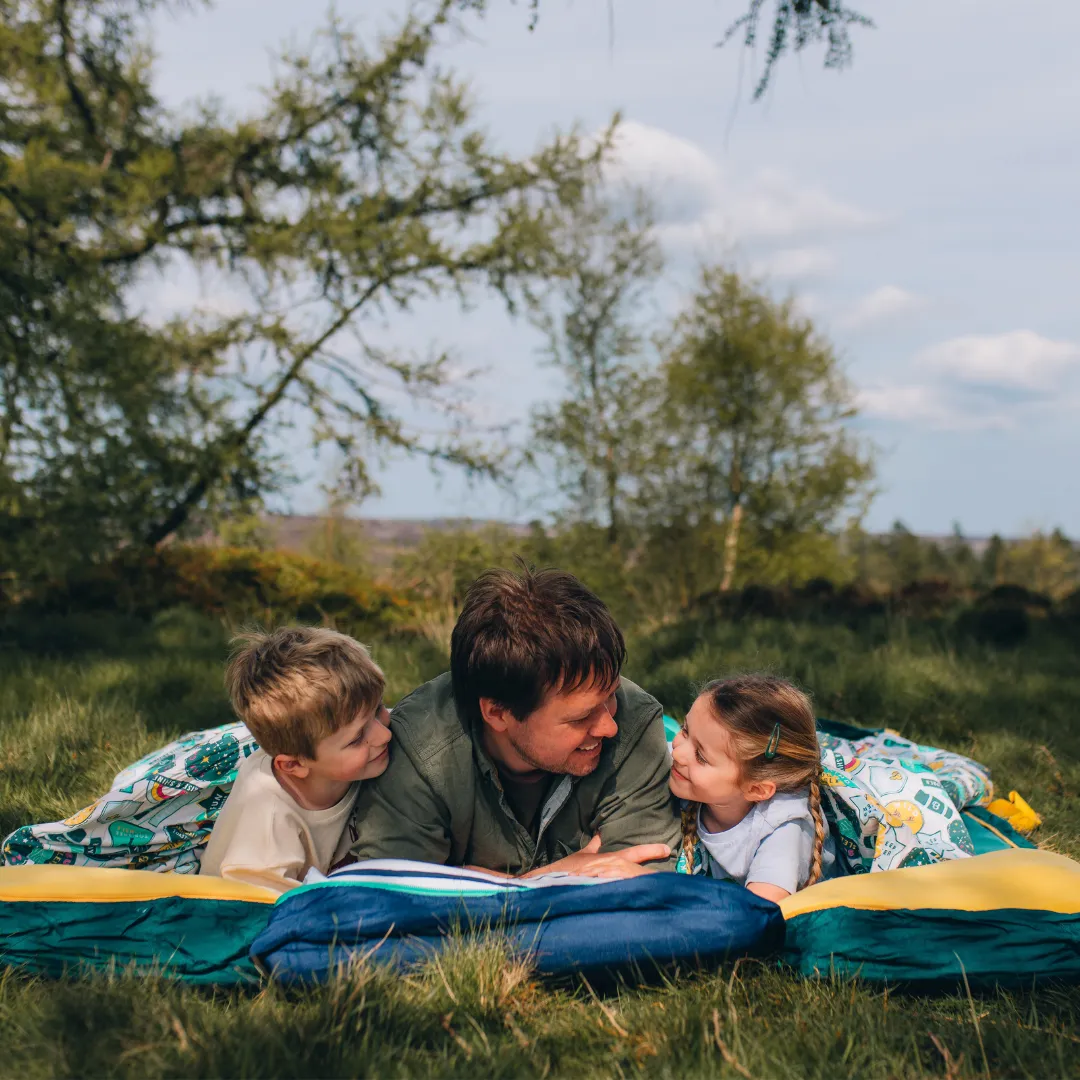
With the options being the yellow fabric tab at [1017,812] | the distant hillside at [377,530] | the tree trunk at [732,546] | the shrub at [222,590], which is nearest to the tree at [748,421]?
the tree trunk at [732,546]

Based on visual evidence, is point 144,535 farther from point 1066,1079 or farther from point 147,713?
point 1066,1079

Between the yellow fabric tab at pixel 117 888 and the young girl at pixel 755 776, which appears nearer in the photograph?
the yellow fabric tab at pixel 117 888

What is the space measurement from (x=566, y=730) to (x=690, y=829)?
0.72 metres

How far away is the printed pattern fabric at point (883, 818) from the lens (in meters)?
3.44

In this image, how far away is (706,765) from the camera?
3262 millimetres

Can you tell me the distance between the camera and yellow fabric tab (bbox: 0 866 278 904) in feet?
9.05

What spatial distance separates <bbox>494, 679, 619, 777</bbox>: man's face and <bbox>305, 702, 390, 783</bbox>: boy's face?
387mm

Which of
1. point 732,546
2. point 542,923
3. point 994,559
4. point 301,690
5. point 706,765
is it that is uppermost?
point 732,546

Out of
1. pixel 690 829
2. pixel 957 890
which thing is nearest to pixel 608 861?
pixel 690 829

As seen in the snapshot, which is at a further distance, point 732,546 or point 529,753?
point 732,546

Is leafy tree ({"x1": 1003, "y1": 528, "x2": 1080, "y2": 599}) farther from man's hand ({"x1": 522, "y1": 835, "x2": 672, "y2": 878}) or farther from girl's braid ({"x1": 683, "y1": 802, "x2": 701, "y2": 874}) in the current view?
man's hand ({"x1": 522, "y1": 835, "x2": 672, "y2": 878})

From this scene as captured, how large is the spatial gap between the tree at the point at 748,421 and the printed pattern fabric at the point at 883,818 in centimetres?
1376

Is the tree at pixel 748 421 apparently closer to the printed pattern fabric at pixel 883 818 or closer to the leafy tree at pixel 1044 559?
the leafy tree at pixel 1044 559

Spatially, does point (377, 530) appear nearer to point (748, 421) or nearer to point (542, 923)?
point (748, 421)
